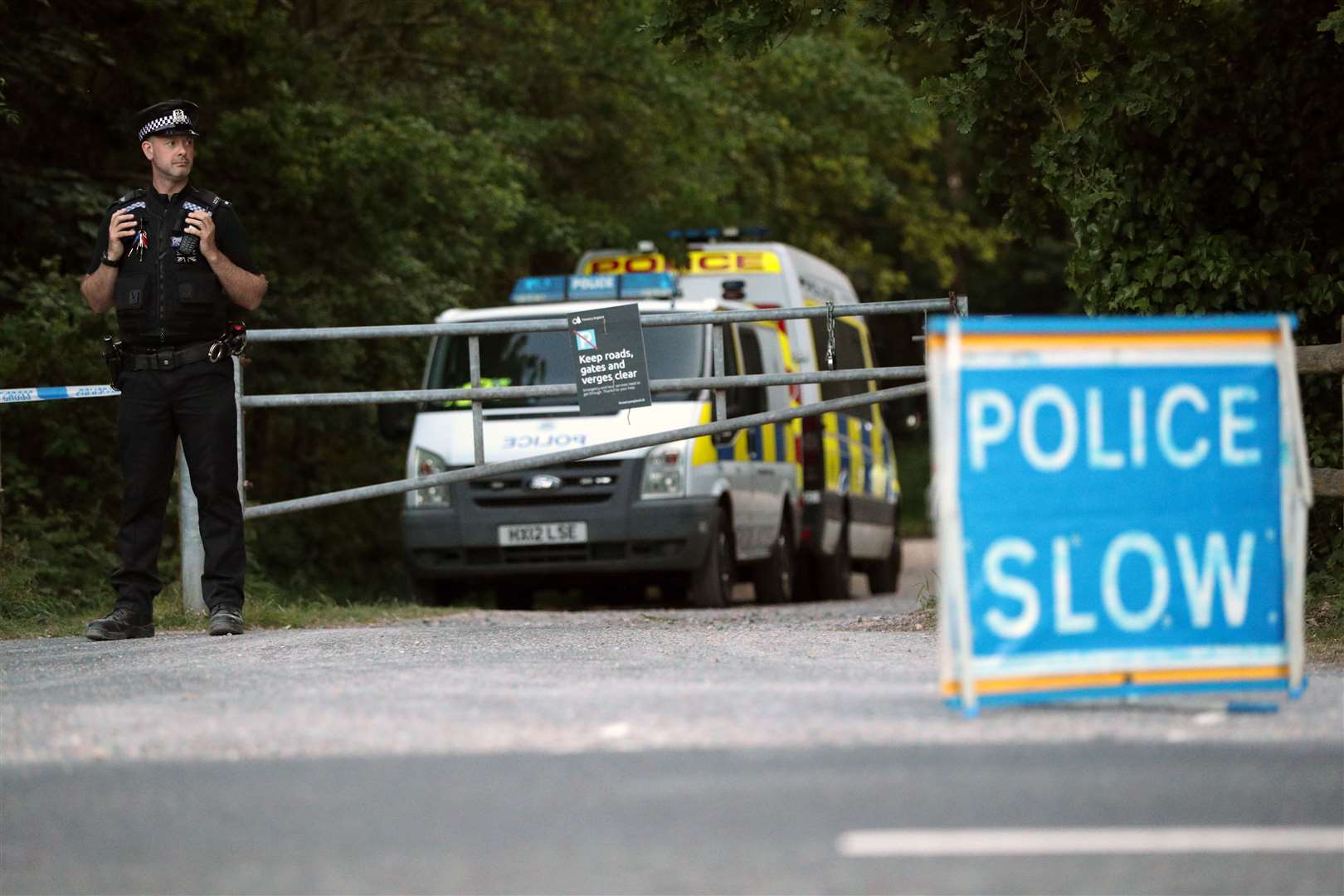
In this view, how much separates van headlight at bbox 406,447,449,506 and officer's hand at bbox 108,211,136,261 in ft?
15.0

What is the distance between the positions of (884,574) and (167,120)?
12.8 m

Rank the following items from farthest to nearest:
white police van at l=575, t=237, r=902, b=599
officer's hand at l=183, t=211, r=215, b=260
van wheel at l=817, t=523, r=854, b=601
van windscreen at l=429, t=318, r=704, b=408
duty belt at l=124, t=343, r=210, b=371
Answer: van wheel at l=817, t=523, r=854, b=601, white police van at l=575, t=237, r=902, b=599, van windscreen at l=429, t=318, r=704, b=408, duty belt at l=124, t=343, r=210, b=371, officer's hand at l=183, t=211, r=215, b=260

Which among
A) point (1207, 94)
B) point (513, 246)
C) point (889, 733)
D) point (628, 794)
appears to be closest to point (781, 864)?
point (628, 794)

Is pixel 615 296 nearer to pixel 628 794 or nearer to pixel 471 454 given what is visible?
pixel 471 454

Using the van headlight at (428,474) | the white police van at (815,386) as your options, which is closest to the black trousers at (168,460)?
the van headlight at (428,474)

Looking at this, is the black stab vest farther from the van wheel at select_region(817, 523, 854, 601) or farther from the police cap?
the van wheel at select_region(817, 523, 854, 601)

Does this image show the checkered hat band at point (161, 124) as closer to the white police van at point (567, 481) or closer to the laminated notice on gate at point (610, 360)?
the laminated notice on gate at point (610, 360)

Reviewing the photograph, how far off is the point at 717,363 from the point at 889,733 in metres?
8.60

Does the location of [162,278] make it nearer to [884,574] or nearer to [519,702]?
[519,702]

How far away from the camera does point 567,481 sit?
14.8m

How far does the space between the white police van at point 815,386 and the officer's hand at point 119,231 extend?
7286 millimetres

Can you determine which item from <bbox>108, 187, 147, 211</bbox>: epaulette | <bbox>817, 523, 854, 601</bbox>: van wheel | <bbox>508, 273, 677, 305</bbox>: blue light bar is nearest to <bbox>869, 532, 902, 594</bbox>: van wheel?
<bbox>817, 523, 854, 601</bbox>: van wheel

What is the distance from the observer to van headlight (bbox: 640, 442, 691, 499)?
14711mm

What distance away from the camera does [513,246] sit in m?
21.8
